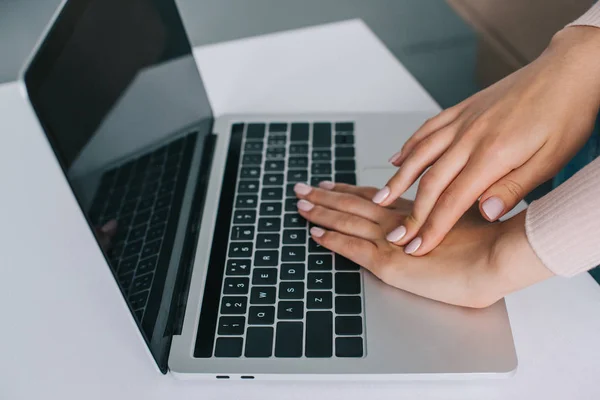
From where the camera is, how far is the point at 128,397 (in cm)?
60

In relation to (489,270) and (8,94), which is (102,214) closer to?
(489,270)

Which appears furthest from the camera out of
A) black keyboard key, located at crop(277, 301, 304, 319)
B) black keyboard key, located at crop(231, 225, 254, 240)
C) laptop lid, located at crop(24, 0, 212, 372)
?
black keyboard key, located at crop(231, 225, 254, 240)

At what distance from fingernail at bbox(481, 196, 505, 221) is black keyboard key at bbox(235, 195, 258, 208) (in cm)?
30

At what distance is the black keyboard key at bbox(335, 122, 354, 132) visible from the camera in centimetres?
90

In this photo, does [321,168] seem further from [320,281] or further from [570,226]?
[570,226]

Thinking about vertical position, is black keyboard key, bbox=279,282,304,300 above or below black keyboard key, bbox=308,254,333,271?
above

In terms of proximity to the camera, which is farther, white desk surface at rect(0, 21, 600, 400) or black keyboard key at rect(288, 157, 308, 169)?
black keyboard key at rect(288, 157, 308, 169)

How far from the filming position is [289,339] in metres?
0.62

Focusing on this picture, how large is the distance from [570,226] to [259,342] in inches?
13.3

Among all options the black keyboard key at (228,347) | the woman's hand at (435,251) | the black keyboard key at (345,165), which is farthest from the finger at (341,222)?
the black keyboard key at (228,347)

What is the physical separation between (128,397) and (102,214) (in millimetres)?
191

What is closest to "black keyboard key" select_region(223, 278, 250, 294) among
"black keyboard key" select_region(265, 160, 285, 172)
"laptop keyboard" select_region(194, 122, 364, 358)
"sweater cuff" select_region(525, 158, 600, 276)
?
"laptop keyboard" select_region(194, 122, 364, 358)

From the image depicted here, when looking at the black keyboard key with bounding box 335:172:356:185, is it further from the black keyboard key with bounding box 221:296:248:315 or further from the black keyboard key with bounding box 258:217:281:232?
the black keyboard key with bounding box 221:296:248:315

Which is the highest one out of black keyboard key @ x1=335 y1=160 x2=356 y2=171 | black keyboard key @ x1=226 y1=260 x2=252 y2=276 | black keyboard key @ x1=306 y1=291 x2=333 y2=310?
black keyboard key @ x1=226 y1=260 x2=252 y2=276
